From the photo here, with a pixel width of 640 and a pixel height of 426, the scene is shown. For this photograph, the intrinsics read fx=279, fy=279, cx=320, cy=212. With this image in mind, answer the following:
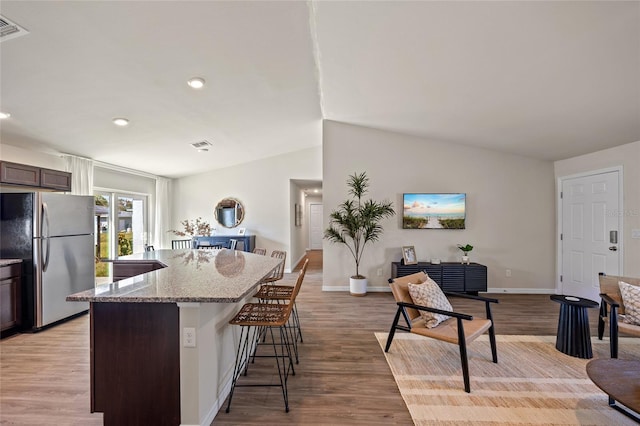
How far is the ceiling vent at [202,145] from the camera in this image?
5014 mm

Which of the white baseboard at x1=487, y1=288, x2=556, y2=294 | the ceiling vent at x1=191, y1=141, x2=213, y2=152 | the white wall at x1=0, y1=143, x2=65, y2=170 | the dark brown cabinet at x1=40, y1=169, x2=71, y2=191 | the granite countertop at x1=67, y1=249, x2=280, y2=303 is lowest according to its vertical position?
the white baseboard at x1=487, y1=288, x2=556, y2=294

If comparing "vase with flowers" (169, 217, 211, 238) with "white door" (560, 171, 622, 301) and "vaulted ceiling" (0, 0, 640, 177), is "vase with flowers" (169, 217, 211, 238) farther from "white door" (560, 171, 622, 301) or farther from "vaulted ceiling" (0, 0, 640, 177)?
"white door" (560, 171, 622, 301)

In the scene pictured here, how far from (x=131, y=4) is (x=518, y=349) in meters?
4.42

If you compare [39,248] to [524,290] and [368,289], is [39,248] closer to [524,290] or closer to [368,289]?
[368,289]

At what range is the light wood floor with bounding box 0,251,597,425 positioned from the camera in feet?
6.21

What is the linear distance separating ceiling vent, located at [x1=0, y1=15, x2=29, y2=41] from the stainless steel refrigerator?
1.95 meters

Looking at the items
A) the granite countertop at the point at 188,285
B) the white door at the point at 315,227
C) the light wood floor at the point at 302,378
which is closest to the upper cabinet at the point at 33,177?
the light wood floor at the point at 302,378

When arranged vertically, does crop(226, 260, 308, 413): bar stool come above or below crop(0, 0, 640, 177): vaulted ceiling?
below

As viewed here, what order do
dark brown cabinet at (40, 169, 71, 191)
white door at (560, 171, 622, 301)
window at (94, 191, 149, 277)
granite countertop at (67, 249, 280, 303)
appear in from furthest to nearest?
1. window at (94, 191, 149, 277)
2. white door at (560, 171, 622, 301)
3. dark brown cabinet at (40, 169, 71, 191)
4. granite countertop at (67, 249, 280, 303)

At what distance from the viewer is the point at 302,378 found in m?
2.30

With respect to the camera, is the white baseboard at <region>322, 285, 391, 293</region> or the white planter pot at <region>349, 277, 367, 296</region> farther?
the white baseboard at <region>322, 285, 391, 293</region>

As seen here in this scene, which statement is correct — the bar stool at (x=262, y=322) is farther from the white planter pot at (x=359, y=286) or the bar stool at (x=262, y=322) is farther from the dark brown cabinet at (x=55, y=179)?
the dark brown cabinet at (x=55, y=179)

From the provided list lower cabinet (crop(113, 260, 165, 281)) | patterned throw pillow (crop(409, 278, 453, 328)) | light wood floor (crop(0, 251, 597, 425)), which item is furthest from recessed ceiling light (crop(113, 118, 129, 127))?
patterned throw pillow (crop(409, 278, 453, 328))

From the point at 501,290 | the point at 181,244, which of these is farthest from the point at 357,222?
the point at 181,244
